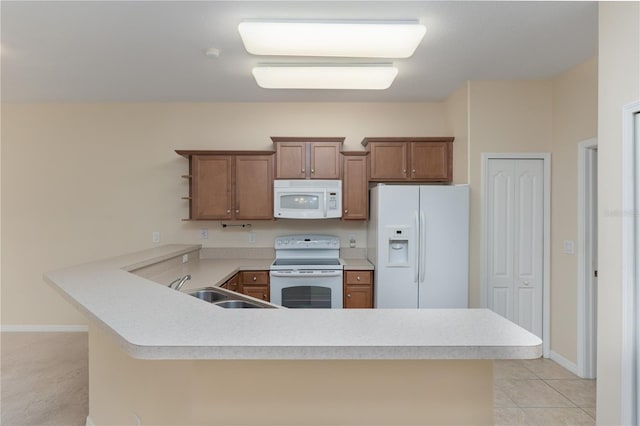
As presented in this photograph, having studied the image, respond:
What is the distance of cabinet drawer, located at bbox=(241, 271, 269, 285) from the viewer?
3762 millimetres

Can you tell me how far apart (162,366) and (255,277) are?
2.34 meters

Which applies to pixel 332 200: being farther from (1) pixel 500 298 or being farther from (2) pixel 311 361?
(2) pixel 311 361

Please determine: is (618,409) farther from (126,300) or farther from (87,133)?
A: (87,133)

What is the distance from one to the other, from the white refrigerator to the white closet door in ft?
0.97

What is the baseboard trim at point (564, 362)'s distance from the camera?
318 centimetres

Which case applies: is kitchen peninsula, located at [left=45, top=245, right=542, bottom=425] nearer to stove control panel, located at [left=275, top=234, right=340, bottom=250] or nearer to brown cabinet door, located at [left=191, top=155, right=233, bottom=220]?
brown cabinet door, located at [left=191, top=155, right=233, bottom=220]

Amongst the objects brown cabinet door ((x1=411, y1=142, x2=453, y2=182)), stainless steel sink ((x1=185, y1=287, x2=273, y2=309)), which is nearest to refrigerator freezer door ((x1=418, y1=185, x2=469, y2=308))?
brown cabinet door ((x1=411, y1=142, x2=453, y2=182))

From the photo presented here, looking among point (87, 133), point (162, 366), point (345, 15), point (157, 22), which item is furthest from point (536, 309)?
point (87, 133)

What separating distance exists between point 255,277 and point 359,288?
1.09 m

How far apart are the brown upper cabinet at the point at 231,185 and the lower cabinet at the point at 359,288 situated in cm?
114

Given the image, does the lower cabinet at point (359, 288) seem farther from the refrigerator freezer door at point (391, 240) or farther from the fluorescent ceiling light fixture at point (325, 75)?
the fluorescent ceiling light fixture at point (325, 75)

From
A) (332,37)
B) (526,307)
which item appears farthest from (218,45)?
(526,307)

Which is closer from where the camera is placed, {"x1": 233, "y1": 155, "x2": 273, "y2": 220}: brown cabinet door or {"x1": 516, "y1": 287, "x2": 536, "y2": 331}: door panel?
{"x1": 516, "y1": 287, "x2": 536, "y2": 331}: door panel

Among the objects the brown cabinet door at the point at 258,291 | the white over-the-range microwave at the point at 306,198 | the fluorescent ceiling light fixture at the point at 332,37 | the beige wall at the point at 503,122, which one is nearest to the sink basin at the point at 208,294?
the brown cabinet door at the point at 258,291
